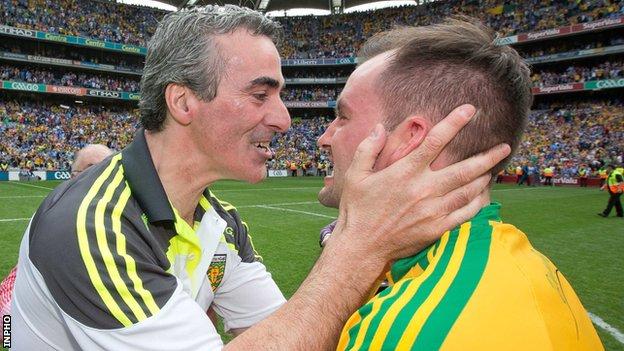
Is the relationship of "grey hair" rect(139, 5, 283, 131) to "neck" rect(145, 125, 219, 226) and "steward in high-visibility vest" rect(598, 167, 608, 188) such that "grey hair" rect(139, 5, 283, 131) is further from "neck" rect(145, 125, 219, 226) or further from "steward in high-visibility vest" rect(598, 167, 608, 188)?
"steward in high-visibility vest" rect(598, 167, 608, 188)

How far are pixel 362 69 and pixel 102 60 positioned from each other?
189ft

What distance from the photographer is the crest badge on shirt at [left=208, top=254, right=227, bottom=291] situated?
249 cm

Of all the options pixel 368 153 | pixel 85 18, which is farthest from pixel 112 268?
pixel 85 18

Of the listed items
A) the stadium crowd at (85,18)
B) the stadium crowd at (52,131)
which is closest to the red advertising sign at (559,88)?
the stadium crowd at (85,18)

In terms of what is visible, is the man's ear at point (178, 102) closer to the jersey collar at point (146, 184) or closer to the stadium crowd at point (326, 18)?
the jersey collar at point (146, 184)

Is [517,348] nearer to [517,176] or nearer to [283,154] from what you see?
[517,176]

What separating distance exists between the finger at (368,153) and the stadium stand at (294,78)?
37.6 metres

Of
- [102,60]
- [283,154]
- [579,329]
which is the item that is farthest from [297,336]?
[102,60]

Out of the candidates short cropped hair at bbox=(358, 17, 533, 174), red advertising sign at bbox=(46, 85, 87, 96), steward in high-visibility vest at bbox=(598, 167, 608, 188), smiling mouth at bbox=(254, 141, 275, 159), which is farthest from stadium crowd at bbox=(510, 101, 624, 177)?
red advertising sign at bbox=(46, 85, 87, 96)

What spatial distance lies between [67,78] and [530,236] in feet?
163

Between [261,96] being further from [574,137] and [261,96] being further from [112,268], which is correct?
[574,137]

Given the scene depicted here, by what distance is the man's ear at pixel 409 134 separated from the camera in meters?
1.71

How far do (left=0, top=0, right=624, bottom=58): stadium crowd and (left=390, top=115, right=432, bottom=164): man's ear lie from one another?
4486 centimetres

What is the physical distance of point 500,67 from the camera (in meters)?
1.77
